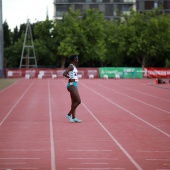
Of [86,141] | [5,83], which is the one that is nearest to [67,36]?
[5,83]

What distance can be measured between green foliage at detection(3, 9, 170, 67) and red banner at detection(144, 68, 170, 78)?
9.56m

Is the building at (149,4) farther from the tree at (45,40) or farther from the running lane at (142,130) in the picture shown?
the running lane at (142,130)

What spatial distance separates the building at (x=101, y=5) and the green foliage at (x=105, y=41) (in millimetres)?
15886

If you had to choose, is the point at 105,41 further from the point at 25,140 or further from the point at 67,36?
the point at 25,140

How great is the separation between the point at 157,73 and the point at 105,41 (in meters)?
23.3

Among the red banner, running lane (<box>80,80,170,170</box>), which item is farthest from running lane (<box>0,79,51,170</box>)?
the red banner

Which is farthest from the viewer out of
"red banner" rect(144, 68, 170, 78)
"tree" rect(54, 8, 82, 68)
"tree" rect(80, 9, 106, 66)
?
"tree" rect(80, 9, 106, 66)

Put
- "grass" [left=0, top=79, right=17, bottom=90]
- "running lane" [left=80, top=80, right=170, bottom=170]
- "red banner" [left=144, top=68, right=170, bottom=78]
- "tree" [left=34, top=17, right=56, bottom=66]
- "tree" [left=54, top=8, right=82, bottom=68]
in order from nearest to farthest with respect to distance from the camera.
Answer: "running lane" [left=80, top=80, right=170, bottom=170], "grass" [left=0, top=79, right=17, bottom=90], "red banner" [left=144, top=68, right=170, bottom=78], "tree" [left=54, top=8, right=82, bottom=68], "tree" [left=34, top=17, right=56, bottom=66]

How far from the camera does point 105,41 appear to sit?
85188 mm

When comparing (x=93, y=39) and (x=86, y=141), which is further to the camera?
(x=93, y=39)

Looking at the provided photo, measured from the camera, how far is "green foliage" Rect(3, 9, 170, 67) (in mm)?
73938

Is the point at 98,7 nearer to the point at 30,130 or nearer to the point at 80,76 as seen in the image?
the point at 80,76

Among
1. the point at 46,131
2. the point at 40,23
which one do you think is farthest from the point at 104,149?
the point at 40,23

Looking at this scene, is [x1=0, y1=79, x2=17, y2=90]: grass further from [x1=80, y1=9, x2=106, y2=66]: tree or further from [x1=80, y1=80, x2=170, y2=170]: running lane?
[x1=80, y1=9, x2=106, y2=66]: tree
